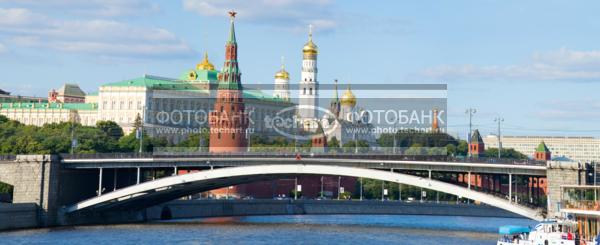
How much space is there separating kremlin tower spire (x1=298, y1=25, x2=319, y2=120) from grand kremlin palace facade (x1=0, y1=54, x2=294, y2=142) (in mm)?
8826

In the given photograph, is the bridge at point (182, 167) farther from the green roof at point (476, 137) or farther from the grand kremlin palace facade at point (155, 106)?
the grand kremlin palace facade at point (155, 106)

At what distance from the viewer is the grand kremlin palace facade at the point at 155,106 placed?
15112 cm

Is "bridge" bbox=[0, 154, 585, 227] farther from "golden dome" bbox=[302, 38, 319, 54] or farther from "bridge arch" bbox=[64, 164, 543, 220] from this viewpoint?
"golden dome" bbox=[302, 38, 319, 54]

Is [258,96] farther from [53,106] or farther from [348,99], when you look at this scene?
[53,106]

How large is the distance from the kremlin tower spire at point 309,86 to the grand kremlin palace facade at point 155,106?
8.83 m

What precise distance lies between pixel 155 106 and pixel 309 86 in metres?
30.7

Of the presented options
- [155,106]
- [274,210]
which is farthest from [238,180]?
[155,106]

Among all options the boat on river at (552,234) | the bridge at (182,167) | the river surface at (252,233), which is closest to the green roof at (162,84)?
the river surface at (252,233)

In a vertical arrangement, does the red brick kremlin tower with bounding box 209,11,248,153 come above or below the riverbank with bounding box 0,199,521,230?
above

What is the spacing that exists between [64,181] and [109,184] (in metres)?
5.57

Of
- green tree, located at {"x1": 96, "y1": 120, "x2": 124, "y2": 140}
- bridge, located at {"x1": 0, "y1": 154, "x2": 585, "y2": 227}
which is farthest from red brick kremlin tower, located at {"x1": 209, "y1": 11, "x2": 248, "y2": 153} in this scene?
bridge, located at {"x1": 0, "y1": 154, "x2": 585, "y2": 227}

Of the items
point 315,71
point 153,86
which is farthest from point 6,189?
point 315,71

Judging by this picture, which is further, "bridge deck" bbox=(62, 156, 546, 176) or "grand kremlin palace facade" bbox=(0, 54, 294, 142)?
"grand kremlin palace facade" bbox=(0, 54, 294, 142)

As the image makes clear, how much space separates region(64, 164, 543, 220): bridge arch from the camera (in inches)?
2525
